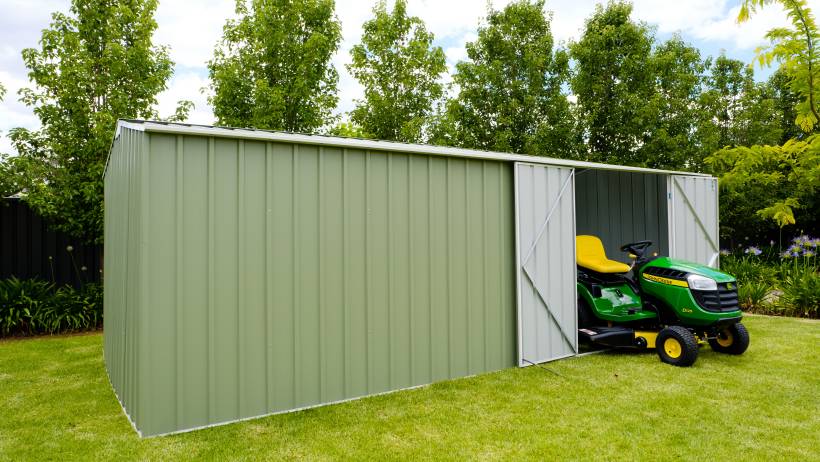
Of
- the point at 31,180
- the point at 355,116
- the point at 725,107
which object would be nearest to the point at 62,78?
the point at 31,180

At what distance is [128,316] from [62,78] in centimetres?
572

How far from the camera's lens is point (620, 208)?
7629mm

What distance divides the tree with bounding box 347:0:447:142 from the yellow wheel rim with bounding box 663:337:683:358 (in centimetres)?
661

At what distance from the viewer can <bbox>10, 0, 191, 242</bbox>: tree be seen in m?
7.27

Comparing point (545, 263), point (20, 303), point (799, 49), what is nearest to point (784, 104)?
point (799, 49)

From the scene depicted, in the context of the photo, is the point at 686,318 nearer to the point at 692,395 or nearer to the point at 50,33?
the point at 692,395

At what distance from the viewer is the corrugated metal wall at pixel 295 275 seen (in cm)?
323

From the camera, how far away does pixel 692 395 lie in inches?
156

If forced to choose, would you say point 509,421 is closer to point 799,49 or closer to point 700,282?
point 700,282

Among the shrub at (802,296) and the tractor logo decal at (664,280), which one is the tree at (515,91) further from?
the tractor logo decal at (664,280)

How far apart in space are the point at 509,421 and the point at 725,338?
10.2 feet

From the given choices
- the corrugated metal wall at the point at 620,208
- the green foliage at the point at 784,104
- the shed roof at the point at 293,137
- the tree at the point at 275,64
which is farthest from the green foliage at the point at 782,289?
the green foliage at the point at 784,104

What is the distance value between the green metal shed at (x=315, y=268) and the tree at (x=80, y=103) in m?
2.89

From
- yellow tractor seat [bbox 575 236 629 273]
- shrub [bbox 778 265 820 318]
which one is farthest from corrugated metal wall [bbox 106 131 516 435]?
shrub [bbox 778 265 820 318]
